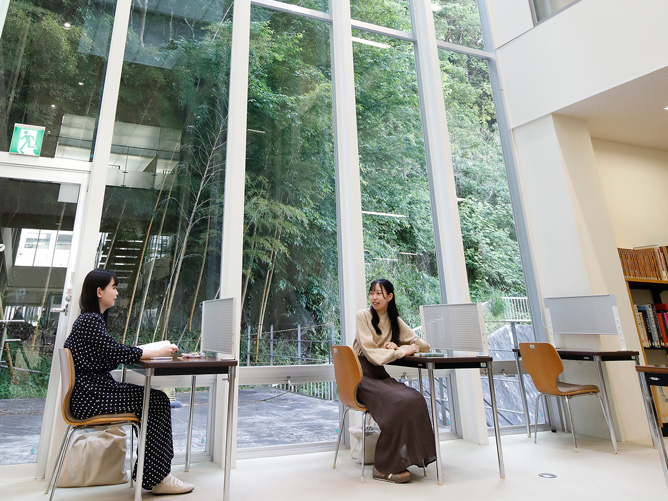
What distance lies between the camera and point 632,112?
4.34 meters

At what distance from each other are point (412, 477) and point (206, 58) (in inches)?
153

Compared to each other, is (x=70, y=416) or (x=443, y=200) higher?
(x=443, y=200)

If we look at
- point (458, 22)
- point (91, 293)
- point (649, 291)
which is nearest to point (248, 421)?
point (91, 293)

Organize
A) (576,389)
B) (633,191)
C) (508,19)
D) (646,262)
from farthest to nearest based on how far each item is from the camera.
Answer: (508,19) → (633,191) → (646,262) → (576,389)

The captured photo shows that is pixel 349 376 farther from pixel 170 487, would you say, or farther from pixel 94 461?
pixel 94 461

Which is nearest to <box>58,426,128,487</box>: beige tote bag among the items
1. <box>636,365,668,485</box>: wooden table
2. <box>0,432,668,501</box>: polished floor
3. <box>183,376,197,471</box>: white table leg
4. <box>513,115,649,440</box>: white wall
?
<box>0,432,668,501</box>: polished floor

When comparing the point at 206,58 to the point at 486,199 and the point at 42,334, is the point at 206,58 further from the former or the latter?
the point at 486,199

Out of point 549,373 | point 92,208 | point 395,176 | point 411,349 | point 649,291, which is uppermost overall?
point 395,176

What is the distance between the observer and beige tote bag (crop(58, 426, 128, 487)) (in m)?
2.64

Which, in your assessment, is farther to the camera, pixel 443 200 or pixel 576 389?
pixel 443 200

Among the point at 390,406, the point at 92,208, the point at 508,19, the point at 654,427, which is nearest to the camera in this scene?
the point at 654,427

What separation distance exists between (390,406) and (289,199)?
2.09 metres

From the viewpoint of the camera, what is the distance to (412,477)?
2807 millimetres

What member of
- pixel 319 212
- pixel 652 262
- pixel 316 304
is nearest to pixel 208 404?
pixel 316 304
